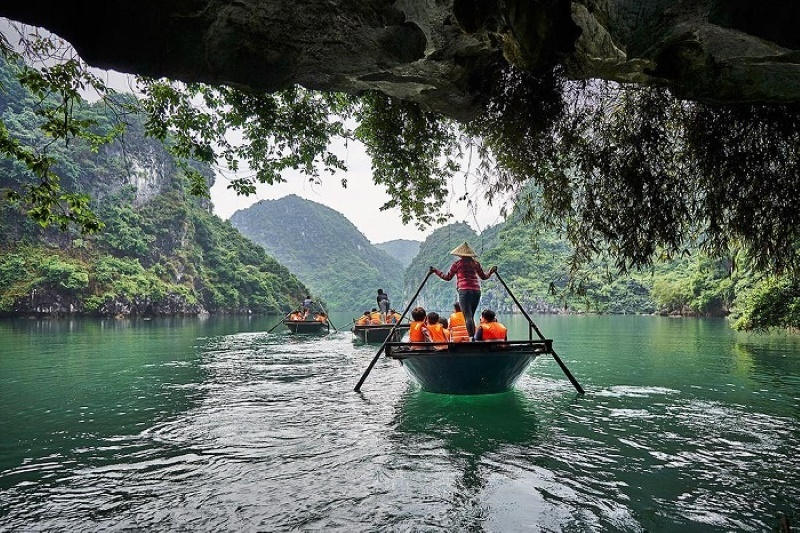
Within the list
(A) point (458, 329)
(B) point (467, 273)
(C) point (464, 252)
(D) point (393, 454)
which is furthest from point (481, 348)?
(D) point (393, 454)

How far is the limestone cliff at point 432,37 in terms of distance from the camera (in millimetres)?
3352

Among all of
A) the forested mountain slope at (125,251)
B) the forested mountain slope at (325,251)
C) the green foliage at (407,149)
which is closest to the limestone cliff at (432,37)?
the green foliage at (407,149)

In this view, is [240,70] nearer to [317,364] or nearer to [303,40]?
[303,40]

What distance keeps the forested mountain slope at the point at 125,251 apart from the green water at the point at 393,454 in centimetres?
3316

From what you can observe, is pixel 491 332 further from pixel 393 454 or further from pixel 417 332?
pixel 393 454

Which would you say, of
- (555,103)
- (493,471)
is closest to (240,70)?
(555,103)

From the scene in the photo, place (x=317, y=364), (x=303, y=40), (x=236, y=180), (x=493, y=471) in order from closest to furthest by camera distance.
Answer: (x=303, y=40), (x=493, y=471), (x=236, y=180), (x=317, y=364)

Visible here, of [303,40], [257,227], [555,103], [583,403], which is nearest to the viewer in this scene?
[303,40]

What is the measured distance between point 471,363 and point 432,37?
4522 millimetres

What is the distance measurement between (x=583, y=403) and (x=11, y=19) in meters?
8.28

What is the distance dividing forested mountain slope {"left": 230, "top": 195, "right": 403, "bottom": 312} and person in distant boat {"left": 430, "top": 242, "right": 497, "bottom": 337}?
4275 inches

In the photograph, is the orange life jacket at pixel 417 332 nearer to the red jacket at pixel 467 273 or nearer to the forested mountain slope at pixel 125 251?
the red jacket at pixel 467 273

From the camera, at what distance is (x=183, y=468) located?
15.1ft

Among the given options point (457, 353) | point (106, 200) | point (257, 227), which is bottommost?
point (457, 353)
